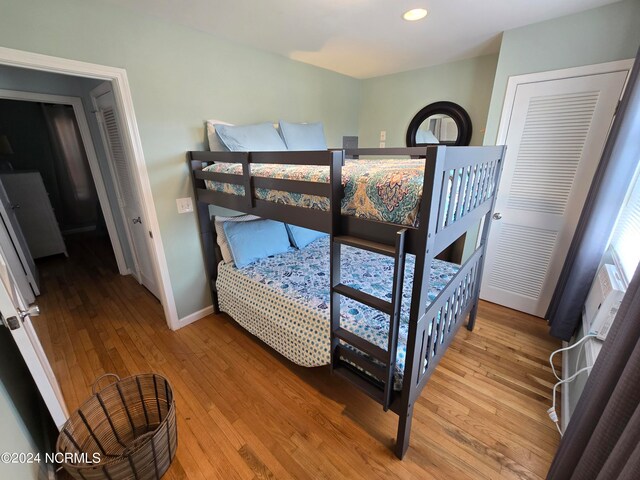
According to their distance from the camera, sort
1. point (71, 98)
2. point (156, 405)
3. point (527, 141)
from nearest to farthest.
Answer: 1. point (156, 405)
2. point (527, 141)
3. point (71, 98)

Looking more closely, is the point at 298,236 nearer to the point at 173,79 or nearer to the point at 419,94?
the point at 173,79

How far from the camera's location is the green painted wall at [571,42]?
5.50 ft

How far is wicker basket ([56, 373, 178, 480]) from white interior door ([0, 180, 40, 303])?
6.45 ft

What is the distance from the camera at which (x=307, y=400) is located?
1641 mm

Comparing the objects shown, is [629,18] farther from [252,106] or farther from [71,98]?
[71,98]

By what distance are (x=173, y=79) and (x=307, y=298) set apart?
185cm

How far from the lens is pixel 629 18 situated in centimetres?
166

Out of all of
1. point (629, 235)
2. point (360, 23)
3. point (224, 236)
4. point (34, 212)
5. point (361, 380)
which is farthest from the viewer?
point (34, 212)

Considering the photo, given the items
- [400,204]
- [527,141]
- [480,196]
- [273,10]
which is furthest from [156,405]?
[527,141]

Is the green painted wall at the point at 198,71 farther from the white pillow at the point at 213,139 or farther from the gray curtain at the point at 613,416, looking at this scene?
the gray curtain at the point at 613,416

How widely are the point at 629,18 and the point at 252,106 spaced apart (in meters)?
2.69

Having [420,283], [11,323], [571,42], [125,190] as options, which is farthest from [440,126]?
[11,323]

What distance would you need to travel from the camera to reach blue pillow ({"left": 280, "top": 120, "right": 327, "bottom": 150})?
7.78ft

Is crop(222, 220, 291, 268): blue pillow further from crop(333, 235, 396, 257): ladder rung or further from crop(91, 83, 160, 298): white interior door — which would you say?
crop(333, 235, 396, 257): ladder rung
